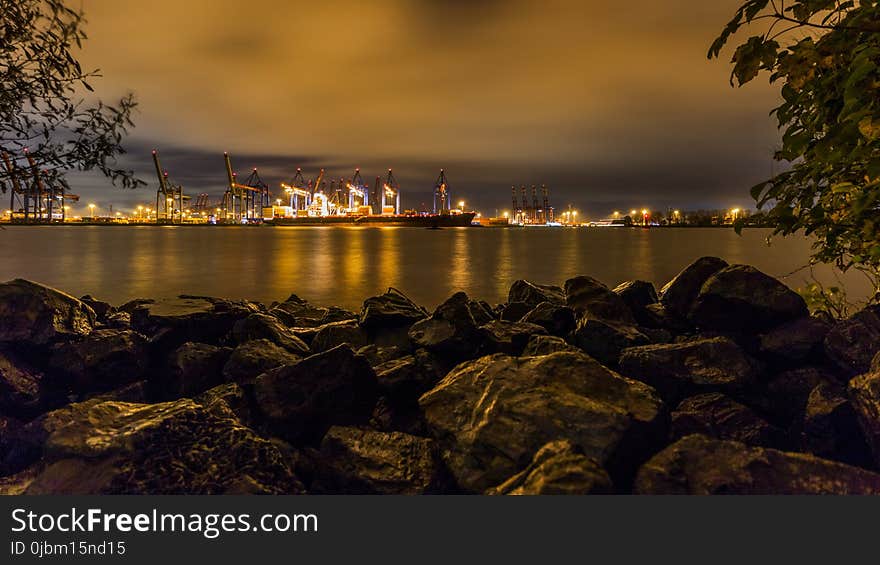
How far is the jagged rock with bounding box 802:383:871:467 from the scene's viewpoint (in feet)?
11.0

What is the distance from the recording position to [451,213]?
158 meters

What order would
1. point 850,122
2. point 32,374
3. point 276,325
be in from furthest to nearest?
point 276,325 → point 32,374 → point 850,122

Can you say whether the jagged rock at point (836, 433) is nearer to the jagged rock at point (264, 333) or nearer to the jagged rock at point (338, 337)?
the jagged rock at point (338, 337)

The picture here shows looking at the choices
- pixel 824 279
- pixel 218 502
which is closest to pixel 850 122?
pixel 218 502

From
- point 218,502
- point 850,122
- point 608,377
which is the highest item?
point 850,122

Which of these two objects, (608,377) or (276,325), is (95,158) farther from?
(608,377)

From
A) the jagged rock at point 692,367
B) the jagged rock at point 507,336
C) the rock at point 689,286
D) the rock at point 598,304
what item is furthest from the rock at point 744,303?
the jagged rock at point 507,336

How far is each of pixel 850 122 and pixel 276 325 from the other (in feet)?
16.4

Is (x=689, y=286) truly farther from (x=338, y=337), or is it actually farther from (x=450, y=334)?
(x=338, y=337)

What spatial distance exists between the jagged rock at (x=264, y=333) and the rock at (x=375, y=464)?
6.31 feet

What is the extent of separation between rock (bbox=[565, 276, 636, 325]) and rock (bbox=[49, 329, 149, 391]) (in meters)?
4.45

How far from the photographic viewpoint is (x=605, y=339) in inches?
188

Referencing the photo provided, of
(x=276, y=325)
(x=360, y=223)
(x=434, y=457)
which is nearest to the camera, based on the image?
(x=434, y=457)

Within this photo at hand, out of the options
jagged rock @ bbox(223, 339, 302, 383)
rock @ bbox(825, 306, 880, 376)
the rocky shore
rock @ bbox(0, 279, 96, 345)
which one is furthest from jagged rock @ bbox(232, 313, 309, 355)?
rock @ bbox(825, 306, 880, 376)
